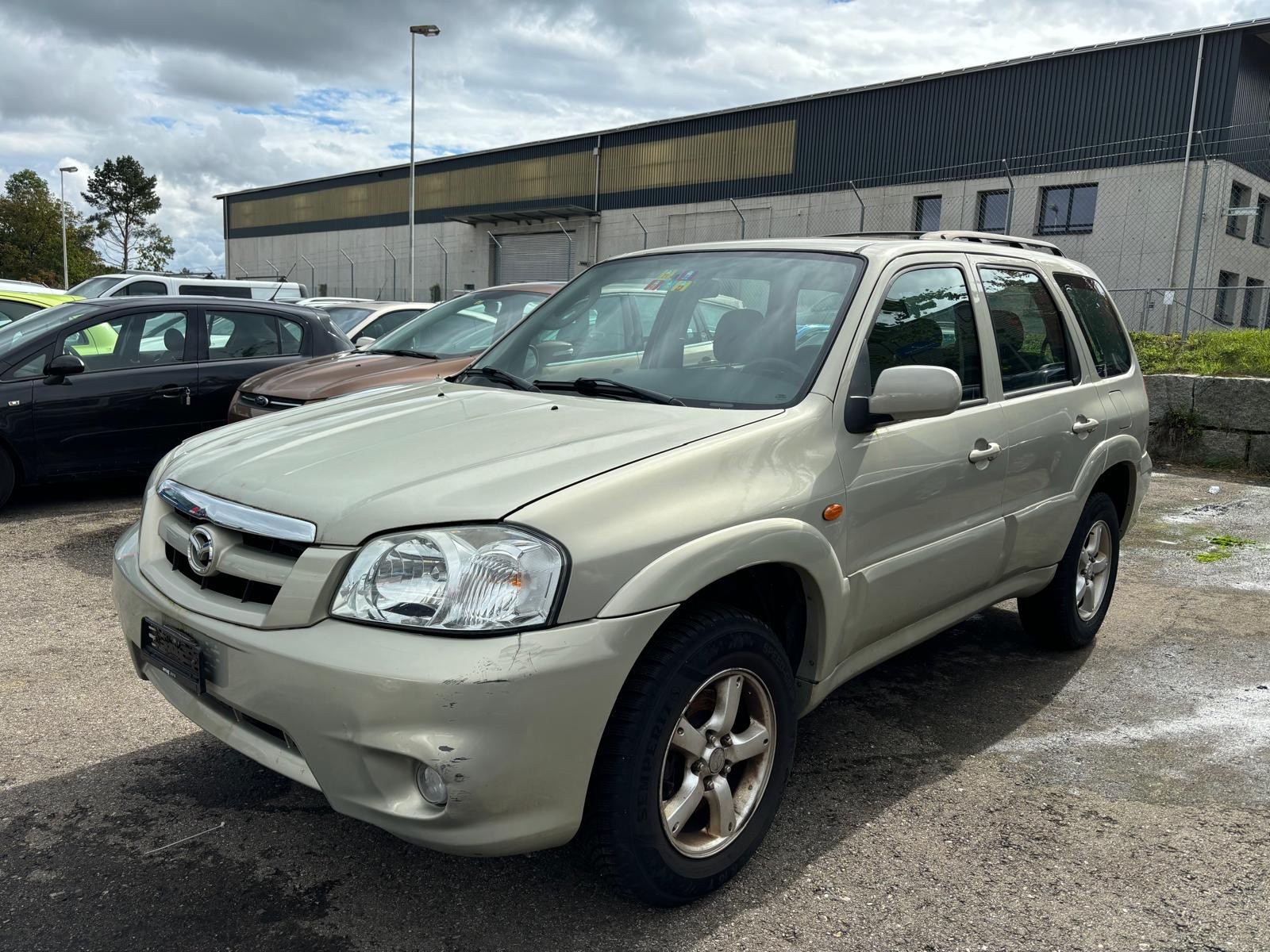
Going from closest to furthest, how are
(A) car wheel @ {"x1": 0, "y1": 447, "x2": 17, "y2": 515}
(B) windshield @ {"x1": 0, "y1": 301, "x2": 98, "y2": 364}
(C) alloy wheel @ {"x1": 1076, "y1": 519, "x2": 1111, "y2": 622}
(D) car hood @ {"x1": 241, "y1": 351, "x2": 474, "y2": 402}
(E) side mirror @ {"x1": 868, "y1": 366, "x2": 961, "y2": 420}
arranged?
(E) side mirror @ {"x1": 868, "y1": 366, "x2": 961, "y2": 420} → (C) alloy wheel @ {"x1": 1076, "y1": 519, "x2": 1111, "y2": 622} → (D) car hood @ {"x1": 241, "y1": 351, "x2": 474, "y2": 402} → (A) car wheel @ {"x1": 0, "y1": 447, "x2": 17, "y2": 515} → (B) windshield @ {"x1": 0, "y1": 301, "x2": 98, "y2": 364}

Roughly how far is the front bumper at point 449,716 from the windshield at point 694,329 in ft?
3.36

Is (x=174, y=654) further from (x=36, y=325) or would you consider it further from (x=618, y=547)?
(x=36, y=325)

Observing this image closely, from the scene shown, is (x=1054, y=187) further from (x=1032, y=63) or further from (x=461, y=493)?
(x=461, y=493)

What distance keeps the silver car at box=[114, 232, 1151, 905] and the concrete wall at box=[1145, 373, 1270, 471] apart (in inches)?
272

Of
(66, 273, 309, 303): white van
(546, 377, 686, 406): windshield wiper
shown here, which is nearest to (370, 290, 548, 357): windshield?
(546, 377, 686, 406): windshield wiper

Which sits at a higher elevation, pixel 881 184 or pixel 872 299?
pixel 881 184

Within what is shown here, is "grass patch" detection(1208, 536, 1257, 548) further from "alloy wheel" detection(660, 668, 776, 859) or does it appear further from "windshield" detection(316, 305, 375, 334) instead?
"windshield" detection(316, 305, 375, 334)

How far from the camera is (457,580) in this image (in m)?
2.21

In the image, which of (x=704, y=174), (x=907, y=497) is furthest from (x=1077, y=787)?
(x=704, y=174)

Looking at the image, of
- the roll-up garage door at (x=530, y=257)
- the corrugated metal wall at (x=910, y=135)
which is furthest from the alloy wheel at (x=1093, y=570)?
the roll-up garage door at (x=530, y=257)

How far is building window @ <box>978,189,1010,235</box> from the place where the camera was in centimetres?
3016

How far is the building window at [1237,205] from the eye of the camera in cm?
2522

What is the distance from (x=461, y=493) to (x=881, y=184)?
33285 mm

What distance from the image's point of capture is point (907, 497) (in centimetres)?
322
